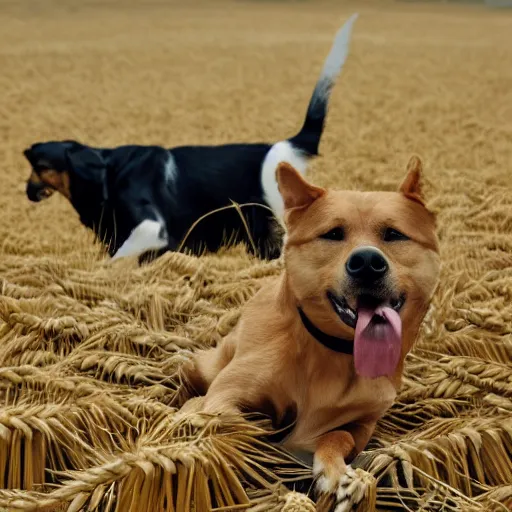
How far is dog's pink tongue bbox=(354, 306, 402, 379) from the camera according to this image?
5.19 ft

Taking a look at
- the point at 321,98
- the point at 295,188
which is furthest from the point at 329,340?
the point at 321,98

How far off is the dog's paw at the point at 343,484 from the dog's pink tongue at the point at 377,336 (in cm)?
23

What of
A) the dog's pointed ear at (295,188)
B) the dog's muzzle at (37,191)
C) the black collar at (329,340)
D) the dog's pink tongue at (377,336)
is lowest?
the dog's muzzle at (37,191)

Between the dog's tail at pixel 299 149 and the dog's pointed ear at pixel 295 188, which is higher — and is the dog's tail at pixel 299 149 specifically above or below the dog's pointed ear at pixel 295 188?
below

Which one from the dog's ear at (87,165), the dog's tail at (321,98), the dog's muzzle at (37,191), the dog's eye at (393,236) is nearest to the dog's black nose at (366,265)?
the dog's eye at (393,236)

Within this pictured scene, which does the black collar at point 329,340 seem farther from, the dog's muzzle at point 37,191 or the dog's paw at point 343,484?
the dog's muzzle at point 37,191

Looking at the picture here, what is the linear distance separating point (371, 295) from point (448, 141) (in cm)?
445

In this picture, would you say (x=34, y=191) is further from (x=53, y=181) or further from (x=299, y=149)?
(x=299, y=149)

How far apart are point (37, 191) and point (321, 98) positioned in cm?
136

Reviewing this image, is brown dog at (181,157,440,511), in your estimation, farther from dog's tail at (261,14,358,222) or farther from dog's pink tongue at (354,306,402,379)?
dog's tail at (261,14,358,222)

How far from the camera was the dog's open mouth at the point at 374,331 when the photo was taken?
1.58 meters

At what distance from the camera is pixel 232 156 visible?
12.4ft

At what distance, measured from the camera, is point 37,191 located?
374 centimetres

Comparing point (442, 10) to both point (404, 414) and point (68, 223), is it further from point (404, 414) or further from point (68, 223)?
point (404, 414)
